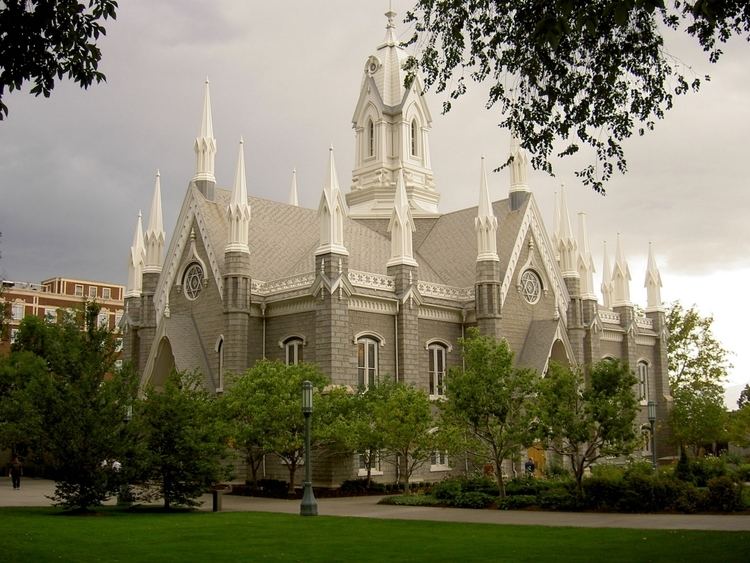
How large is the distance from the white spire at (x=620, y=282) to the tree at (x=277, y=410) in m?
25.8

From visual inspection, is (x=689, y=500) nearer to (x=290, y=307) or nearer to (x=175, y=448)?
(x=175, y=448)

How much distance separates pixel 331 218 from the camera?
37.3 metres

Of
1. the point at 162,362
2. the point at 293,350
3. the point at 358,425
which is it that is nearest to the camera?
the point at 358,425

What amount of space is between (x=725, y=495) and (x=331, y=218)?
1988 cm

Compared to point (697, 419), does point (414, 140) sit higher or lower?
higher

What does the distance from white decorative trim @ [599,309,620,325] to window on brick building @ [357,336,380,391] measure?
1847 cm

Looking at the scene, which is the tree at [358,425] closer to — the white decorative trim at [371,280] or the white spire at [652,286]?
the white decorative trim at [371,280]

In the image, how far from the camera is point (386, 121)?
5134 cm

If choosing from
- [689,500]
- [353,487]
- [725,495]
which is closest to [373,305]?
[353,487]

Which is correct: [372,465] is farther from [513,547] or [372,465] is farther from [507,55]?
[507,55]

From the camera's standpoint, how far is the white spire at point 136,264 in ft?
154

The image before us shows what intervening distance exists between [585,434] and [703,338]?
41.4 m

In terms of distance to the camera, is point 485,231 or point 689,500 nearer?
point 689,500

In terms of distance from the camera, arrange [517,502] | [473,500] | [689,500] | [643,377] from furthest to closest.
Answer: [643,377] < [473,500] < [517,502] < [689,500]
